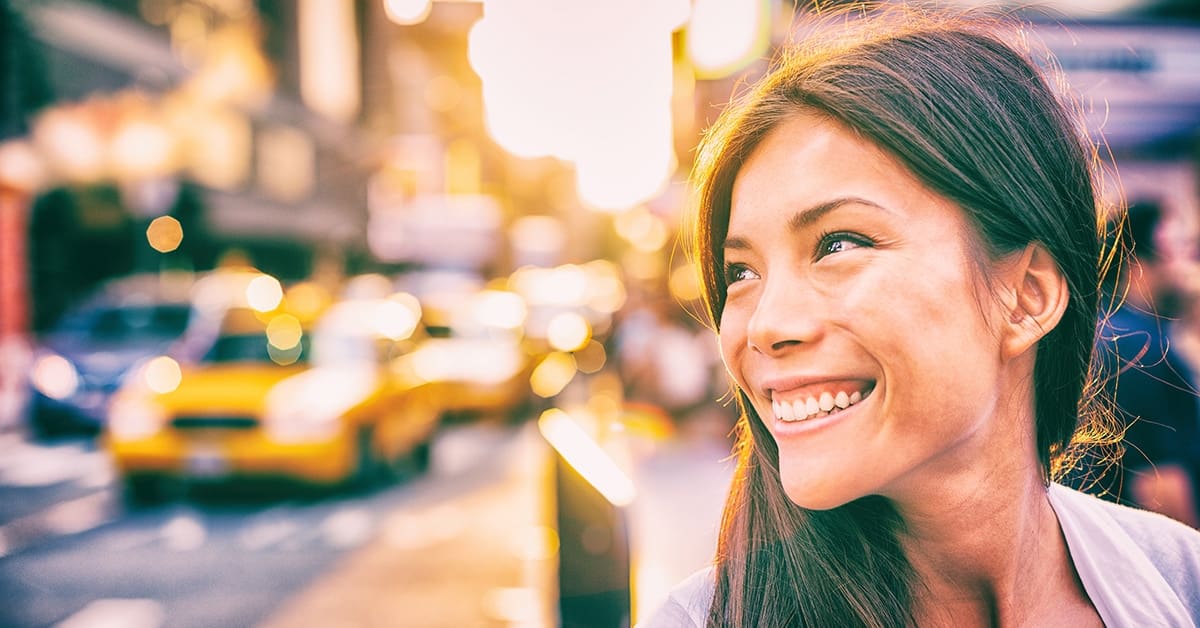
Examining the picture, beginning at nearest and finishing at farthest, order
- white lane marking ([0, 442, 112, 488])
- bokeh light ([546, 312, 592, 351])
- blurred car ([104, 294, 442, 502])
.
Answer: blurred car ([104, 294, 442, 502]) → white lane marking ([0, 442, 112, 488]) → bokeh light ([546, 312, 592, 351])

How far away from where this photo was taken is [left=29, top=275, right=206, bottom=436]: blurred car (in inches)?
491

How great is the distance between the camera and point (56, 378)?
12523 millimetres

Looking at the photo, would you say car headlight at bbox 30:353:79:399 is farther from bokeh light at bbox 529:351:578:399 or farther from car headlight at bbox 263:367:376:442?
bokeh light at bbox 529:351:578:399

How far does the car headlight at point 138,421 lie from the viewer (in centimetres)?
870

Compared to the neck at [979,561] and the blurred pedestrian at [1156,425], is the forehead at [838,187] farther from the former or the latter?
the blurred pedestrian at [1156,425]

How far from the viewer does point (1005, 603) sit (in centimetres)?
158

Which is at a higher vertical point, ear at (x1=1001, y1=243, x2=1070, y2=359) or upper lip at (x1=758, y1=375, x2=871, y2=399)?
ear at (x1=1001, y1=243, x2=1070, y2=359)

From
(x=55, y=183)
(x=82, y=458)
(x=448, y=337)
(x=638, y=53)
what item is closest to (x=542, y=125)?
(x=638, y=53)

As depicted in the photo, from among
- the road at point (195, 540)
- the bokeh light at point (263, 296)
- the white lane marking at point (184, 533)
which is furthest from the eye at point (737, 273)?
the bokeh light at point (263, 296)

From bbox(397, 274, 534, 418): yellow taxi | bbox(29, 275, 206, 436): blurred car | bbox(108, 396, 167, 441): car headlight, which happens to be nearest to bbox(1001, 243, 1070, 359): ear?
bbox(108, 396, 167, 441): car headlight

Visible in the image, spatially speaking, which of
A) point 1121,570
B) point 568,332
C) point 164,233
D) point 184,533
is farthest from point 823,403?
point 164,233

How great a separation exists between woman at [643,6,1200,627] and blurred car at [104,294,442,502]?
7799 mm

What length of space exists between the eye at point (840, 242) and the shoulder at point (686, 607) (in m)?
0.57

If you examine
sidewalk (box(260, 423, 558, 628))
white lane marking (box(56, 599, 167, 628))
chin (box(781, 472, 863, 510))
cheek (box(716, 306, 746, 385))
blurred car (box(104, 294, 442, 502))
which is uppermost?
cheek (box(716, 306, 746, 385))
